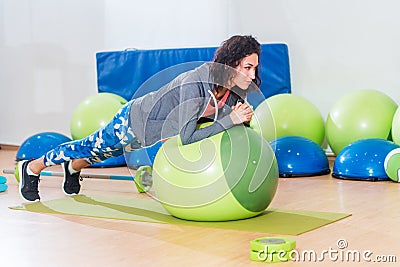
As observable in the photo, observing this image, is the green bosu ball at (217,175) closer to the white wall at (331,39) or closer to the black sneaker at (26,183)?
the black sneaker at (26,183)

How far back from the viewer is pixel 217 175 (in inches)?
145

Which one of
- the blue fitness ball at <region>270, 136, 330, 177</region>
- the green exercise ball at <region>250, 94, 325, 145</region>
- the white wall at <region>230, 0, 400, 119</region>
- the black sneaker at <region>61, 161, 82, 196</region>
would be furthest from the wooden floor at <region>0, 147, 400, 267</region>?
the white wall at <region>230, 0, 400, 119</region>

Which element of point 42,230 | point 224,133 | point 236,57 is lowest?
point 42,230

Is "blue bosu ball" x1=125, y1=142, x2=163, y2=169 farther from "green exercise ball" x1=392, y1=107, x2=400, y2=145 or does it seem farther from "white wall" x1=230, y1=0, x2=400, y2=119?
"white wall" x1=230, y1=0, x2=400, y2=119

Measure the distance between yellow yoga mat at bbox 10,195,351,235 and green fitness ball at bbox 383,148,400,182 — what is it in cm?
131

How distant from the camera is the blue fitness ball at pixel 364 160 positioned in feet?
17.5

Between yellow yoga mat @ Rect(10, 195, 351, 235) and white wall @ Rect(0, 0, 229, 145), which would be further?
white wall @ Rect(0, 0, 229, 145)

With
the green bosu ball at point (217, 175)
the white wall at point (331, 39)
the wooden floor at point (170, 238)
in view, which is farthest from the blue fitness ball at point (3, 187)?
the white wall at point (331, 39)

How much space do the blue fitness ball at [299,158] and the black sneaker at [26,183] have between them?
1889 millimetres

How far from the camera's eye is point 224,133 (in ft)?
12.4

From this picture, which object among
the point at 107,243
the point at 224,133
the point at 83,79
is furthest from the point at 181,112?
the point at 83,79

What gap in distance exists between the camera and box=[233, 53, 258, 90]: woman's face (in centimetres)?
374

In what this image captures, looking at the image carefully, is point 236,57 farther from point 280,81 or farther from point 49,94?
point 49,94

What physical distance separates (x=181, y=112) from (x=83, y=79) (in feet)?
14.8
